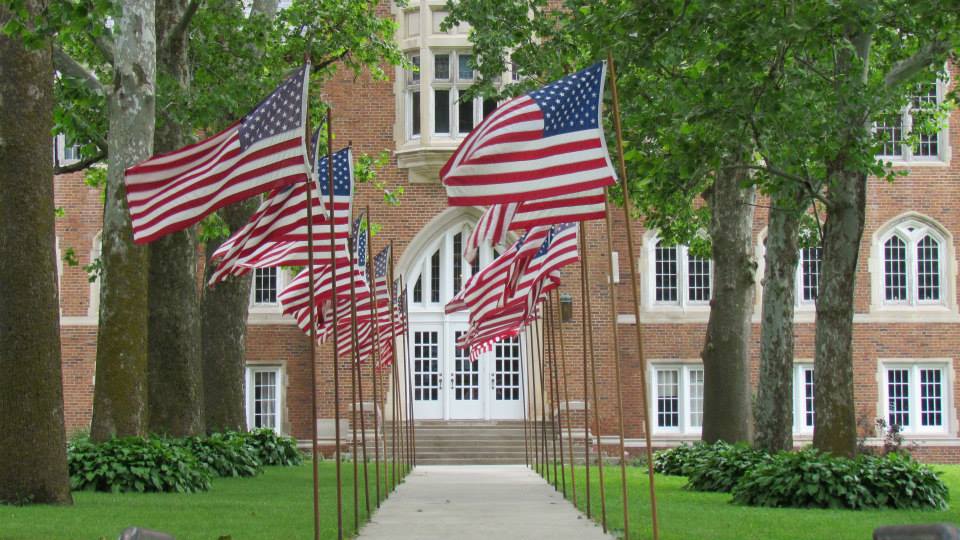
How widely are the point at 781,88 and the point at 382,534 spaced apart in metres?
7.30

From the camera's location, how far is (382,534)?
1210 cm

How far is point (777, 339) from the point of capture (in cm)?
2002

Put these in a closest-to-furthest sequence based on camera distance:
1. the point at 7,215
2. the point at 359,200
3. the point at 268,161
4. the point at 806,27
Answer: the point at 268,161 < the point at 7,215 < the point at 806,27 < the point at 359,200

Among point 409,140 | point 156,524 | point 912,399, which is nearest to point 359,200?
point 409,140

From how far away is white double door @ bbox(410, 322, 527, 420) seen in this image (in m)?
33.4

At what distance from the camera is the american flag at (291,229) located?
11.8 meters

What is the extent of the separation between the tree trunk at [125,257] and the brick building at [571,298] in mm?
16488

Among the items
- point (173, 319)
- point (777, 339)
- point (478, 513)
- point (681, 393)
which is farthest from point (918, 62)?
point (681, 393)

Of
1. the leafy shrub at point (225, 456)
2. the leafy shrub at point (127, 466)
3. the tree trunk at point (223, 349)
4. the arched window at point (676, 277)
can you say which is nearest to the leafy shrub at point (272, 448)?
the tree trunk at point (223, 349)

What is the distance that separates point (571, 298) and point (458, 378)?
10.7 ft

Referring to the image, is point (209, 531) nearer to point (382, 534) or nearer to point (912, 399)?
point (382, 534)

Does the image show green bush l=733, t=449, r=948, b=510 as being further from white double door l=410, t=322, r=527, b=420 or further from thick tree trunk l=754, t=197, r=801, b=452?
white double door l=410, t=322, r=527, b=420

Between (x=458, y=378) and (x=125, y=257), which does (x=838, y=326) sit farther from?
(x=458, y=378)

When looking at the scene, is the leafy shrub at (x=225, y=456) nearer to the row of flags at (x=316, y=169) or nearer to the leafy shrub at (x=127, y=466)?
the leafy shrub at (x=127, y=466)
